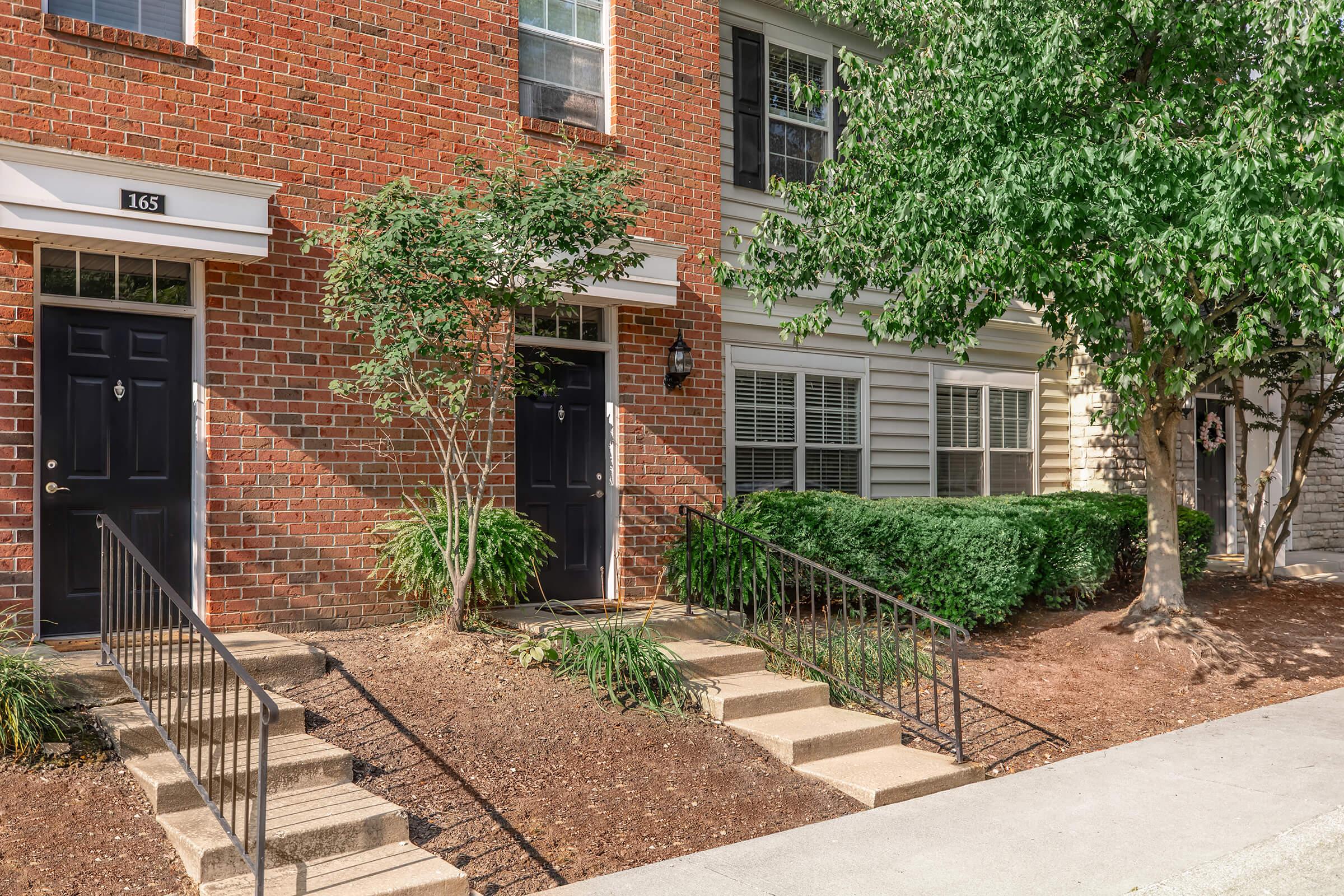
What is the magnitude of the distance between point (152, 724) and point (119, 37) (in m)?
4.28

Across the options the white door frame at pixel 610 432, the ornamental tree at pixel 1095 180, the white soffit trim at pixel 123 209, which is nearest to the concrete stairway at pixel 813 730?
the white door frame at pixel 610 432

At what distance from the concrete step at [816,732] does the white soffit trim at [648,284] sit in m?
3.52

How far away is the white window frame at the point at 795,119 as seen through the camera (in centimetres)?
1048

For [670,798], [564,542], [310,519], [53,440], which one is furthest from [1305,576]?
[53,440]

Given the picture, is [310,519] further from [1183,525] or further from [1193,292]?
[1183,525]

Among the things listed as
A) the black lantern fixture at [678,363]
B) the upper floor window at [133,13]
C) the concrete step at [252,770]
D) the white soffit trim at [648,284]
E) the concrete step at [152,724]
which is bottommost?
the concrete step at [252,770]

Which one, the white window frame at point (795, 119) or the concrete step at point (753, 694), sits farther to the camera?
the white window frame at point (795, 119)

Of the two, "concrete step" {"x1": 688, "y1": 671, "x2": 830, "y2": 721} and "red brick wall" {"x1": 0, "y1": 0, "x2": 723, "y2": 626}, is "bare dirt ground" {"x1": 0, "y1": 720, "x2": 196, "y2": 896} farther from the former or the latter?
"concrete step" {"x1": 688, "y1": 671, "x2": 830, "y2": 721}

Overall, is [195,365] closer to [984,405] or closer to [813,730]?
[813,730]

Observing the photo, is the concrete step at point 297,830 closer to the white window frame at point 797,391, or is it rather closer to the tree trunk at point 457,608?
the tree trunk at point 457,608

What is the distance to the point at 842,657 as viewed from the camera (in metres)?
7.57

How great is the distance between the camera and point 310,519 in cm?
722

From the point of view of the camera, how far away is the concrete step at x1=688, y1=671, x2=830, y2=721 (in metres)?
6.54

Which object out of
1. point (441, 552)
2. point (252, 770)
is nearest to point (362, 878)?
point (252, 770)
